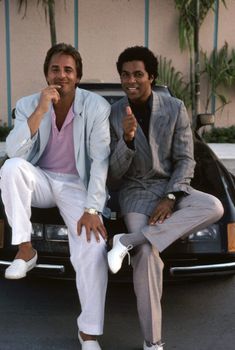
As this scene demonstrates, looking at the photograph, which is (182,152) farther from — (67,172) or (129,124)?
(67,172)

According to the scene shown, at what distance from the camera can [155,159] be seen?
3.13 metres

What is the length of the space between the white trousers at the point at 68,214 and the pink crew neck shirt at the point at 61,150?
6cm

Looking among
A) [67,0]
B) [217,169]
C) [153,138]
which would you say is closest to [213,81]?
[67,0]

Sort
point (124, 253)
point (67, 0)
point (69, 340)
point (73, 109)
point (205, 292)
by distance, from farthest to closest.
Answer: point (67, 0) → point (205, 292) → point (73, 109) → point (69, 340) → point (124, 253)

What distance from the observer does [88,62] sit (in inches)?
400

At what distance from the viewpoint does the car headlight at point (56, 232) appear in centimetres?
306

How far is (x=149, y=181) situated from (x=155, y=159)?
0.46 ft

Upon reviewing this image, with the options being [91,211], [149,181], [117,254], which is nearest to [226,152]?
[149,181]

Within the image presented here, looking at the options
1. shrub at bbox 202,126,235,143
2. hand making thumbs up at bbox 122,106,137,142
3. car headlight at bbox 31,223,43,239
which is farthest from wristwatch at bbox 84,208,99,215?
shrub at bbox 202,126,235,143

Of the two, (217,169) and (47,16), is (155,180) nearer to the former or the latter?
(217,169)

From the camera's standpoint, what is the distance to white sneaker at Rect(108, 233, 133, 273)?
8.82ft

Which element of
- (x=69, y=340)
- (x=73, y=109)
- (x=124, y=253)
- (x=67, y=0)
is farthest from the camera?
(x=67, y=0)

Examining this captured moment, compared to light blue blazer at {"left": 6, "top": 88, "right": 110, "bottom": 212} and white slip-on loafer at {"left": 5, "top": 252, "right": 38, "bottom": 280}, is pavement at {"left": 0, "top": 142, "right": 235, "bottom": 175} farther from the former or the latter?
white slip-on loafer at {"left": 5, "top": 252, "right": 38, "bottom": 280}

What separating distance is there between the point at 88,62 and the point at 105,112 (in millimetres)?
7247
